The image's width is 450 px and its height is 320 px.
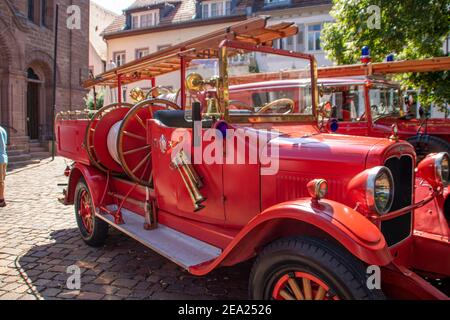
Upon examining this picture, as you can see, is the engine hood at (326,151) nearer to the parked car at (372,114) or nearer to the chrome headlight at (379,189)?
the chrome headlight at (379,189)

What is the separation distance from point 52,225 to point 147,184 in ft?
8.07

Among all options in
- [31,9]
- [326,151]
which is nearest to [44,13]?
[31,9]

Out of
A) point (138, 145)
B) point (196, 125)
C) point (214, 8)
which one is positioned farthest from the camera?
point (214, 8)

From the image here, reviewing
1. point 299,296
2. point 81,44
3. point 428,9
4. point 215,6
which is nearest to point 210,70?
point 299,296

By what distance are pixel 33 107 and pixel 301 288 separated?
16.9 meters

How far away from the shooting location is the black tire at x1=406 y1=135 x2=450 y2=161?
22.9 ft

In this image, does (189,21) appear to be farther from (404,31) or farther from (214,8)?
(404,31)

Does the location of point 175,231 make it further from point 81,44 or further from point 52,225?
point 81,44

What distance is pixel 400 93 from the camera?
7863 mm

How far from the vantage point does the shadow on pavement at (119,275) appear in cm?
346

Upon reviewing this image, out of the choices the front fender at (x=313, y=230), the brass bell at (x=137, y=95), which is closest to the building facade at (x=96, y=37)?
the brass bell at (x=137, y=95)

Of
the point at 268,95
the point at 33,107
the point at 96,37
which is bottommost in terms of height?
the point at 268,95

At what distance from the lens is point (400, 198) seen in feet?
8.86

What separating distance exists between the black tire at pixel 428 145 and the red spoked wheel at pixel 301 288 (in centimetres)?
560
